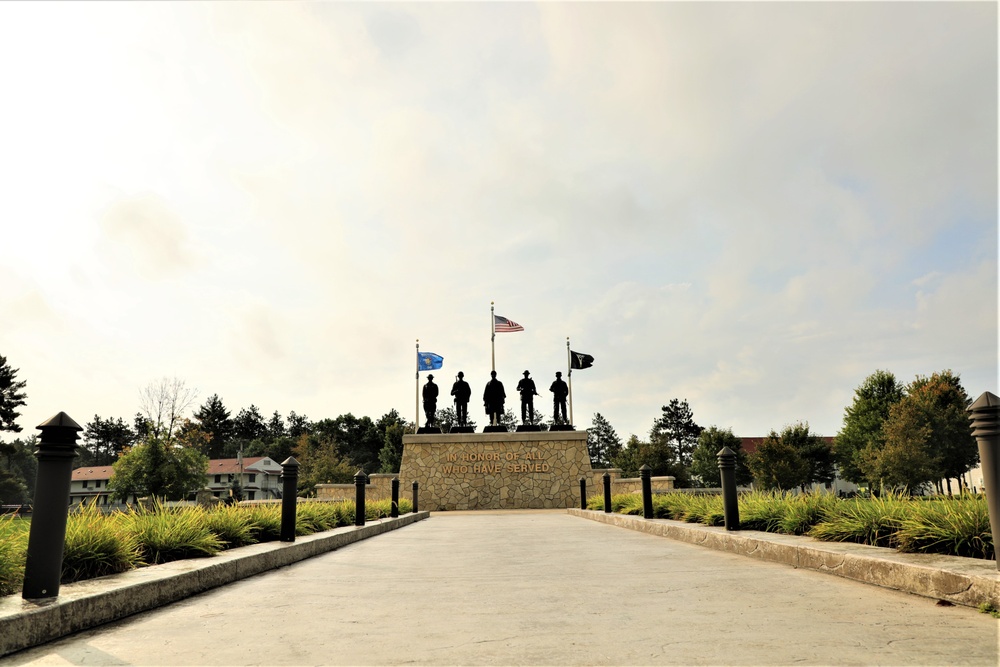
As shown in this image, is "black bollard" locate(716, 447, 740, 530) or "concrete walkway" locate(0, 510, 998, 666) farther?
"black bollard" locate(716, 447, 740, 530)

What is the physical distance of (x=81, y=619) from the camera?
4020 millimetres

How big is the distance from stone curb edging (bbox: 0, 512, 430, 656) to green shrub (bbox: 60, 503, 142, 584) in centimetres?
18

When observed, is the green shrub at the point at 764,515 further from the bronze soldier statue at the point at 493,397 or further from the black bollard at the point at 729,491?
the bronze soldier statue at the point at 493,397

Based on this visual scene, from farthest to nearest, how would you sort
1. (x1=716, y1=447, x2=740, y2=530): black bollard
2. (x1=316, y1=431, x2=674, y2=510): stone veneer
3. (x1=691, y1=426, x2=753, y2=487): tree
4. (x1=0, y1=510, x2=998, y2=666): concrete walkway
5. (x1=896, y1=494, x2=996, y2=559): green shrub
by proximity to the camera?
(x1=691, y1=426, x2=753, y2=487): tree → (x1=316, y1=431, x2=674, y2=510): stone veneer → (x1=716, y1=447, x2=740, y2=530): black bollard → (x1=896, y1=494, x2=996, y2=559): green shrub → (x1=0, y1=510, x2=998, y2=666): concrete walkway

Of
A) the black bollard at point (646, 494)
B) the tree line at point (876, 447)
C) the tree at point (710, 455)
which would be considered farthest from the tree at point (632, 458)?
the black bollard at point (646, 494)

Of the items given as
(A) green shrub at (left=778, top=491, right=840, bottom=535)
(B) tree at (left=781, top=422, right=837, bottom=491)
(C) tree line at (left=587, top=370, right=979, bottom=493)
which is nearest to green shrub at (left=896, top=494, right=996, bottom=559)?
(A) green shrub at (left=778, top=491, right=840, bottom=535)

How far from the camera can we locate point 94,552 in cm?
527

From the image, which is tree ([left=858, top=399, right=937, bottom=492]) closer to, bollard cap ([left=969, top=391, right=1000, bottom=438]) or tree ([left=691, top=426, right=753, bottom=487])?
tree ([left=691, top=426, right=753, bottom=487])

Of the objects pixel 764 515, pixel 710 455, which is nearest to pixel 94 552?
pixel 764 515

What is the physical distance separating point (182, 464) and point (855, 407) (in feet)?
163

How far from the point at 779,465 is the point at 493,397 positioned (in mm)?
25783

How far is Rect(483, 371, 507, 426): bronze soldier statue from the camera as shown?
30859 mm

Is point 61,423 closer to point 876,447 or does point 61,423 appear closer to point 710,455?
point 876,447

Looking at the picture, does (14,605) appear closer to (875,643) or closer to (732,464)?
(875,643)
